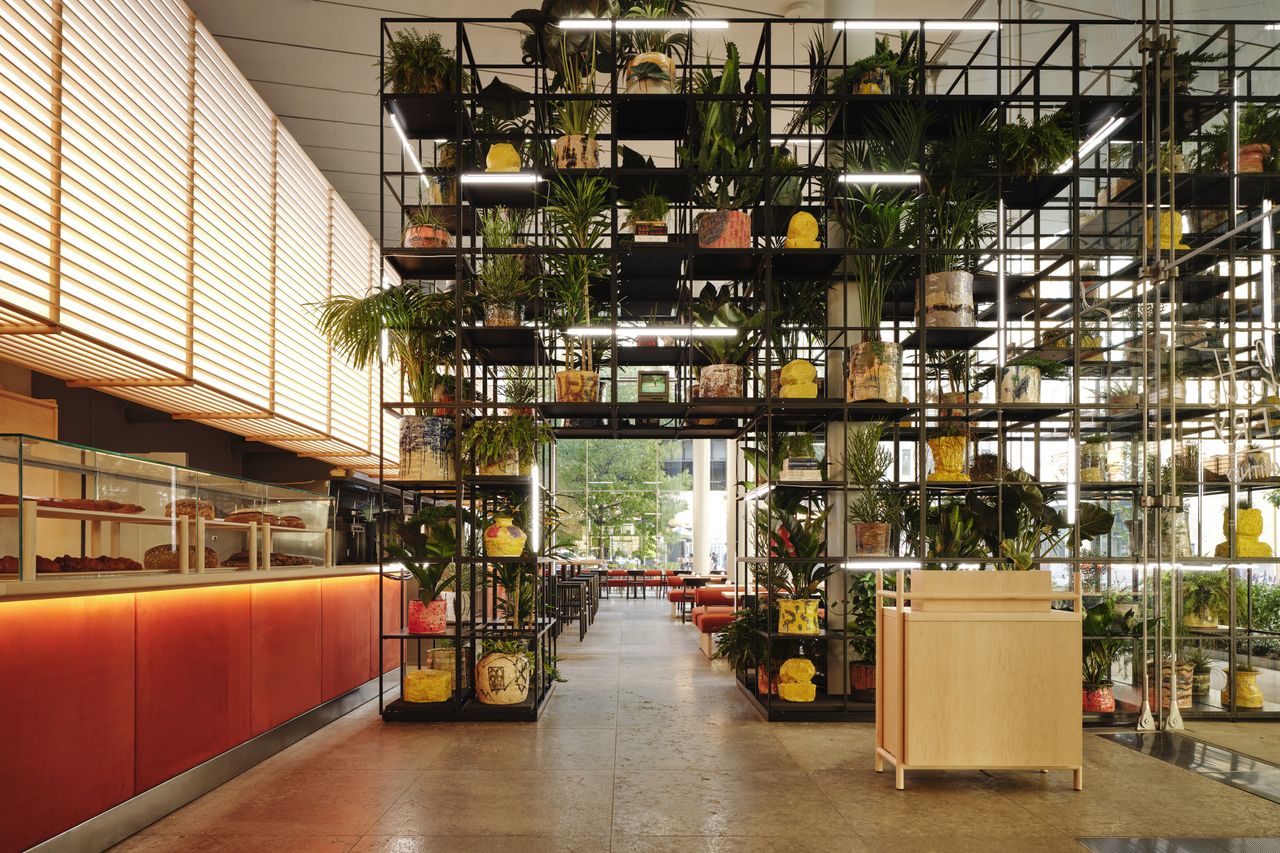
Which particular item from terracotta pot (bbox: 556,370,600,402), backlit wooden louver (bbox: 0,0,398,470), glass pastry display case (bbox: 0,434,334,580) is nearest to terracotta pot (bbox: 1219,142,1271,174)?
terracotta pot (bbox: 556,370,600,402)

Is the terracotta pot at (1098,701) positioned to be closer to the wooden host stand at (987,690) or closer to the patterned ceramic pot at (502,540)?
the wooden host stand at (987,690)

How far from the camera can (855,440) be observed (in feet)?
22.4

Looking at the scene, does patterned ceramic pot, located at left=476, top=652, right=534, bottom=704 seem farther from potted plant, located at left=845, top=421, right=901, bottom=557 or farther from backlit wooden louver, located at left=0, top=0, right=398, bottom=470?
backlit wooden louver, located at left=0, top=0, right=398, bottom=470

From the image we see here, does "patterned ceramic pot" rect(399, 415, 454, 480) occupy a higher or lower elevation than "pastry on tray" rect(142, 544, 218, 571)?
higher

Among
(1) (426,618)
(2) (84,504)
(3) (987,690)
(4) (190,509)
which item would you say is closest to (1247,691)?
(3) (987,690)

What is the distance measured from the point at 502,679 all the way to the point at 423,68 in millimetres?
4351

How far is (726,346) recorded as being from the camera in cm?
724

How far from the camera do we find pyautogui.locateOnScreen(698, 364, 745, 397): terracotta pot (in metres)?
6.95

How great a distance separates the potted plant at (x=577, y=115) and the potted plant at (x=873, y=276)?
1928 mm

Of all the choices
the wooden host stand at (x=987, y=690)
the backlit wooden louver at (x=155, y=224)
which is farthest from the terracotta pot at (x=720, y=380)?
the backlit wooden louver at (x=155, y=224)

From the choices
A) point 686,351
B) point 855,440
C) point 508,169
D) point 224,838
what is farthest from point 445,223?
point 224,838

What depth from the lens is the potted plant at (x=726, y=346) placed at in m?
6.96

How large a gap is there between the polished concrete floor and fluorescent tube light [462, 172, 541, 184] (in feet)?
12.5

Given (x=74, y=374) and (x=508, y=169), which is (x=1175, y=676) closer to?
(x=508, y=169)
